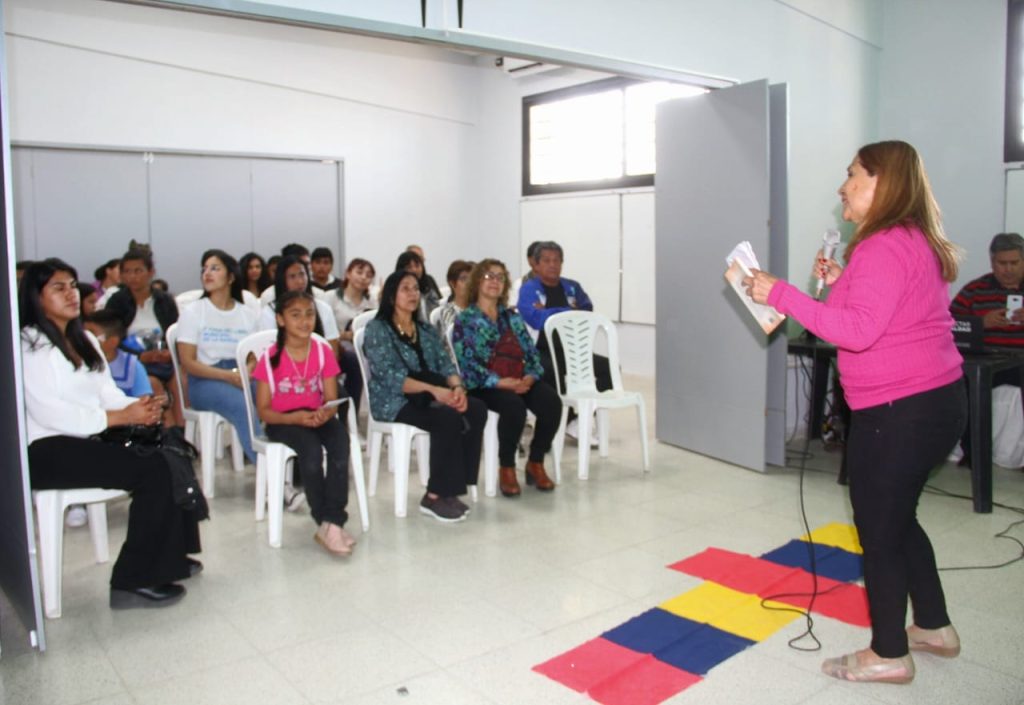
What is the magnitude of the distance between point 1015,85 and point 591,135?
12.6 feet

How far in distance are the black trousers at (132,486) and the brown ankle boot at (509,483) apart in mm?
1708

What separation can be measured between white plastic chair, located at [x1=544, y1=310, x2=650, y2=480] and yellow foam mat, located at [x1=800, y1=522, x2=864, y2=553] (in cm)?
120

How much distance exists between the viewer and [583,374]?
490 cm

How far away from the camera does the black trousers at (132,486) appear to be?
292 centimetres

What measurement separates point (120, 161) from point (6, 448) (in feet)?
17.4

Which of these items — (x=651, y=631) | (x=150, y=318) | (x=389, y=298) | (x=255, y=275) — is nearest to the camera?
(x=651, y=631)

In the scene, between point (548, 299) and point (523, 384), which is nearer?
point (523, 384)

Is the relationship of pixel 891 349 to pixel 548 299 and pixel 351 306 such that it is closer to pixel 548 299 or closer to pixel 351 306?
pixel 548 299

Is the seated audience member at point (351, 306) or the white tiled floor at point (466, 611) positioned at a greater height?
the seated audience member at point (351, 306)

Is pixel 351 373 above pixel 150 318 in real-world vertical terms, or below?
below

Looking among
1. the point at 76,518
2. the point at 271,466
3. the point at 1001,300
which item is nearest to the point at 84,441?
the point at 271,466

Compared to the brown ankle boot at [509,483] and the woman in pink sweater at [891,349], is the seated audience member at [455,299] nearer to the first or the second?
the brown ankle boot at [509,483]

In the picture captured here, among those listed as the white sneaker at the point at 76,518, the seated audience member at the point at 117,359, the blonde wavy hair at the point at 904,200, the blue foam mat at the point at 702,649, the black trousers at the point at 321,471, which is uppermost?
the blonde wavy hair at the point at 904,200

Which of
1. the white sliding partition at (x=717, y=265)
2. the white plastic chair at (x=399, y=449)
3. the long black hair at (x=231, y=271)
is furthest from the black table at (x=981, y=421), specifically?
the long black hair at (x=231, y=271)
